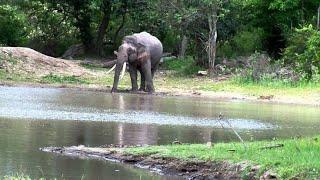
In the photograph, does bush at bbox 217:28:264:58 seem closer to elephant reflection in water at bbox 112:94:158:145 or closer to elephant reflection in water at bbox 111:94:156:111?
elephant reflection in water at bbox 111:94:156:111

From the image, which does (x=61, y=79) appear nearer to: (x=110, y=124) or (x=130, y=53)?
(x=130, y=53)

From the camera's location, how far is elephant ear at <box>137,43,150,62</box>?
34559 mm

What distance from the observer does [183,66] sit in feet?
141

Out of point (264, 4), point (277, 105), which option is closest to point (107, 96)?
point (277, 105)

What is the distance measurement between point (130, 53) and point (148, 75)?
3.96 ft

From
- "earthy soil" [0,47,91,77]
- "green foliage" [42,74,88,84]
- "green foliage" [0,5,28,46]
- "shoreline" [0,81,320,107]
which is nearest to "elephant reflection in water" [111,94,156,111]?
"shoreline" [0,81,320,107]

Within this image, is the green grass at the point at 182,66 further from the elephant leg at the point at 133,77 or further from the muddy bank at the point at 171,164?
the muddy bank at the point at 171,164

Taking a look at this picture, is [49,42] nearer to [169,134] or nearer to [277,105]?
[277,105]

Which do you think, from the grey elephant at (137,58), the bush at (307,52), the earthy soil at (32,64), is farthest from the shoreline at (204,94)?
the bush at (307,52)

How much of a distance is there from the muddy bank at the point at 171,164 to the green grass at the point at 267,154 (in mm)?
150

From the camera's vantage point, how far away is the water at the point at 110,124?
1388cm

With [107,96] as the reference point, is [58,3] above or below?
above

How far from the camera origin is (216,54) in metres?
43.9

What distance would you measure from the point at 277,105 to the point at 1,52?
1393 cm
